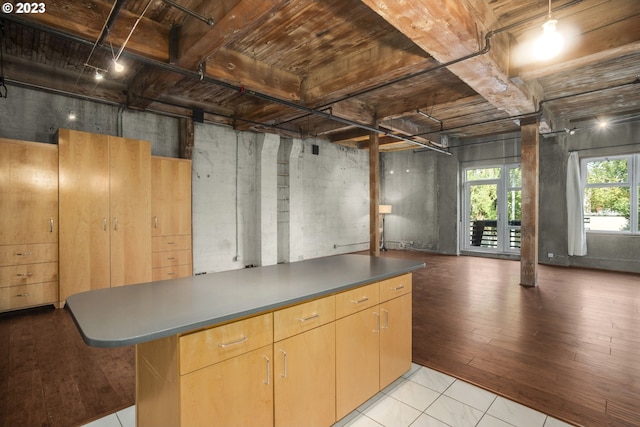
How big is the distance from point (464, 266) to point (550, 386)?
213 inches

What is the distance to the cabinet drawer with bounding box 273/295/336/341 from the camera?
1655 mm

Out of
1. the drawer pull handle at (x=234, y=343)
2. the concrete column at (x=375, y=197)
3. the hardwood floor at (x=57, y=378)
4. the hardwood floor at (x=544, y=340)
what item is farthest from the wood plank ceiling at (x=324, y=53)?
the hardwood floor at (x=544, y=340)

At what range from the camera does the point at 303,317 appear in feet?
5.82

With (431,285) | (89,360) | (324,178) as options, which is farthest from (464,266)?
(89,360)

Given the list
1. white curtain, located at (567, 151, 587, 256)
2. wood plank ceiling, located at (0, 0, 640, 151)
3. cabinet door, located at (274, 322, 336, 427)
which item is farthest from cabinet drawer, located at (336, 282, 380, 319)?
white curtain, located at (567, 151, 587, 256)

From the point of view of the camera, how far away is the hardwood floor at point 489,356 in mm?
2262

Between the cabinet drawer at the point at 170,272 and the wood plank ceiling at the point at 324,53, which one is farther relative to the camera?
the cabinet drawer at the point at 170,272

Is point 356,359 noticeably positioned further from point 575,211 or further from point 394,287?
point 575,211

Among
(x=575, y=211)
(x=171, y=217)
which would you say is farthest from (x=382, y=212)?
(x=171, y=217)

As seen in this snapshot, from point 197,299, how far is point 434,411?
5.93 ft

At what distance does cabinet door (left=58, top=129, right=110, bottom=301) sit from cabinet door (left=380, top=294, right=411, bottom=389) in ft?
14.1

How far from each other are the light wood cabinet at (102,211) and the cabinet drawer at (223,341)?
417 centimetres

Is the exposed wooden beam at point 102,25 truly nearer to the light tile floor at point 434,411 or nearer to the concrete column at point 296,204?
the light tile floor at point 434,411

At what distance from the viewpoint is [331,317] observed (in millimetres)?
1930
